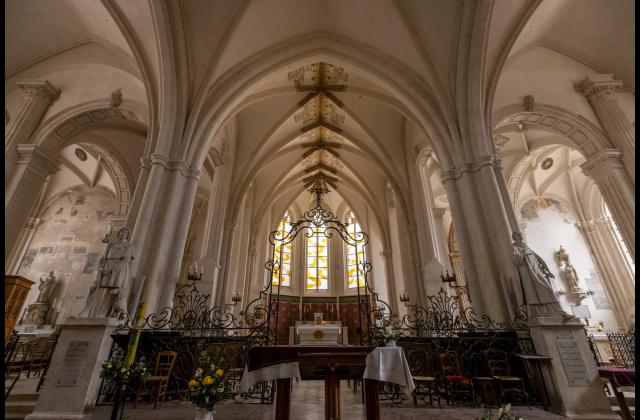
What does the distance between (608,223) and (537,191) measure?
119 inches

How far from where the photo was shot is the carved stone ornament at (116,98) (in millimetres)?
9609

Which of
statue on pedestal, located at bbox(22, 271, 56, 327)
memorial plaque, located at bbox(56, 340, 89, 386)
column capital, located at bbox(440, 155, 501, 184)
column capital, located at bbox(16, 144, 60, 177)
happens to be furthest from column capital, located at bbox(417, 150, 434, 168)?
statue on pedestal, located at bbox(22, 271, 56, 327)

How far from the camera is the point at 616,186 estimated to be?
8398 millimetres

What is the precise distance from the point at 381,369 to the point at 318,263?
651 inches

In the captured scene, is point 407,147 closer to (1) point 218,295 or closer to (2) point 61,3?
(1) point 218,295

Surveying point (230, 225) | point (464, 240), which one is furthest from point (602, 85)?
point (230, 225)

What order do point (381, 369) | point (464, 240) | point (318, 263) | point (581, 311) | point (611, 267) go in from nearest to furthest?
point (381, 369) → point (464, 240) → point (611, 267) → point (581, 311) → point (318, 263)

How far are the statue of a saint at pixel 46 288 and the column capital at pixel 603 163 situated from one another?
2007 centimetres

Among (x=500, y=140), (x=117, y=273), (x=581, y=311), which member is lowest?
(x=117, y=273)

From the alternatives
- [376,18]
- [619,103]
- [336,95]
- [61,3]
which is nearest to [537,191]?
[619,103]

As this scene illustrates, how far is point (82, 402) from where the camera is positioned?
405 centimetres

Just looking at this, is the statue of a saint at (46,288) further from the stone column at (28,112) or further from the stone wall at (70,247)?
the stone column at (28,112)

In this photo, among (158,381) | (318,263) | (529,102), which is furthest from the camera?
(318,263)

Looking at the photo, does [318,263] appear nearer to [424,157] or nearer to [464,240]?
[424,157]
